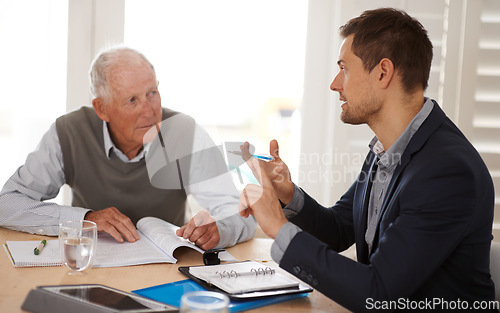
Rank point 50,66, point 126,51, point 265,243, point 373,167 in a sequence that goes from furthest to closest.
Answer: point 50,66 < point 126,51 < point 265,243 < point 373,167

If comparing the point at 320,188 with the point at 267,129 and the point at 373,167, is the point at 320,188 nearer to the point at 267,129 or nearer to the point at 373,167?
the point at 267,129

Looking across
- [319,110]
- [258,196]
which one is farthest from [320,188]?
[258,196]

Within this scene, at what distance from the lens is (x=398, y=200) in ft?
4.09

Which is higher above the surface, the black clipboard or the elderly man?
the elderly man

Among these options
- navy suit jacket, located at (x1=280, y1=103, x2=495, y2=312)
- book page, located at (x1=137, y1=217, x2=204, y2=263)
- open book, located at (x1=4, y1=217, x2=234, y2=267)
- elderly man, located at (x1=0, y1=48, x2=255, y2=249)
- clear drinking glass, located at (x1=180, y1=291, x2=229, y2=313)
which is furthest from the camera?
elderly man, located at (x1=0, y1=48, x2=255, y2=249)

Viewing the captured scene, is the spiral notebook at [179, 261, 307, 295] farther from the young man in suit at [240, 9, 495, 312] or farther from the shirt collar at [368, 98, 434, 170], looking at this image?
the shirt collar at [368, 98, 434, 170]

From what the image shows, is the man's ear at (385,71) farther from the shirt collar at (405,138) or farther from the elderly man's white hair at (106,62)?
the elderly man's white hair at (106,62)

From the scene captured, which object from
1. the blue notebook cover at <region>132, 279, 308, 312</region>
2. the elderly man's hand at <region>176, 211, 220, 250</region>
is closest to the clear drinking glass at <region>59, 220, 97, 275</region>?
the blue notebook cover at <region>132, 279, 308, 312</region>

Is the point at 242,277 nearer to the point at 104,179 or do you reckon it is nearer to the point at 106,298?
the point at 106,298

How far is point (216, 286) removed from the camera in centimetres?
123

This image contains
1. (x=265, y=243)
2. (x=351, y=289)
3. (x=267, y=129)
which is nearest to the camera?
(x=351, y=289)

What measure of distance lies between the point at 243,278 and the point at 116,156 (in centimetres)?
95

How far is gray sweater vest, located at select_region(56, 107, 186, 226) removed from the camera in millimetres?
2008

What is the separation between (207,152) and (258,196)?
82cm
